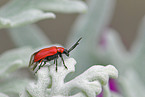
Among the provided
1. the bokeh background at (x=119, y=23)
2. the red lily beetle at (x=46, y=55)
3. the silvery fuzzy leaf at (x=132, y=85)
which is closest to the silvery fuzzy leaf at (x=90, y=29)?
the silvery fuzzy leaf at (x=132, y=85)

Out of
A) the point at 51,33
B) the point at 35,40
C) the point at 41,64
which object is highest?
the point at 41,64

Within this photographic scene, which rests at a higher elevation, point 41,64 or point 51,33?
point 41,64

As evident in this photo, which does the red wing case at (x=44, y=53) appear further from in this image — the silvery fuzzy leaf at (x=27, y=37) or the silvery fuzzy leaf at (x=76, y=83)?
the silvery fuzzy leaf at (x=27, y=37)

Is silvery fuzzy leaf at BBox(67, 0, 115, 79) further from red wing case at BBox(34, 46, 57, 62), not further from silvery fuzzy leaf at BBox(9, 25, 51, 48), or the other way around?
red wing case at BBox(34, 46, 57, 62)

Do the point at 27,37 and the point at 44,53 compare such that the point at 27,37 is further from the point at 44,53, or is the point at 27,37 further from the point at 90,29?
the point at 44,53

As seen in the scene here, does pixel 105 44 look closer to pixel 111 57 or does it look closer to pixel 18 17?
pixel 111 57

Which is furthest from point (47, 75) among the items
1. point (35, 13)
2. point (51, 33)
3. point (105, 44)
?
point (51, 33)
